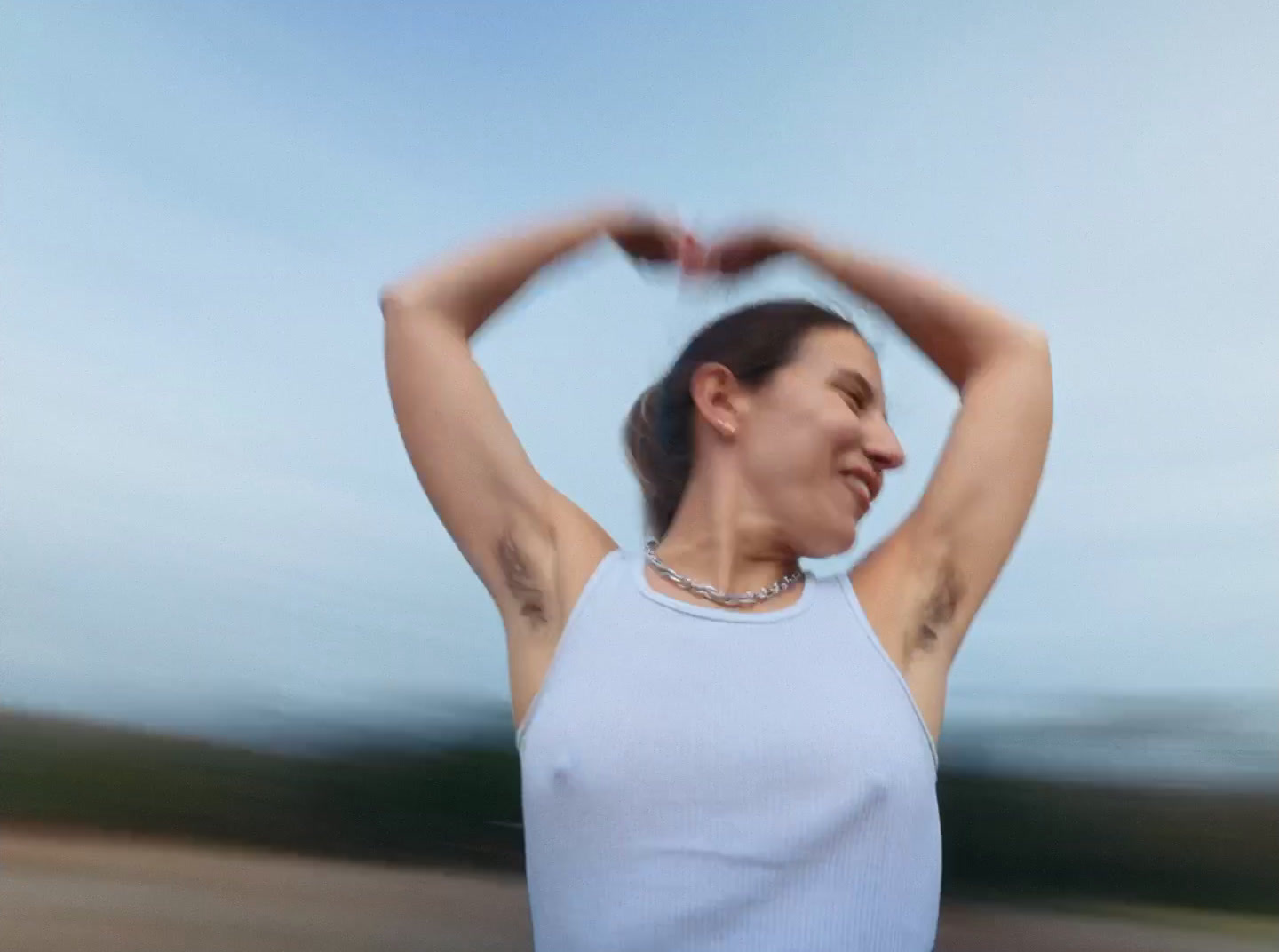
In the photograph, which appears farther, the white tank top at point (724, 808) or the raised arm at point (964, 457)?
the raised arm at point (964, 457)

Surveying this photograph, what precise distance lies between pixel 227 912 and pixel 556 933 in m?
0.63

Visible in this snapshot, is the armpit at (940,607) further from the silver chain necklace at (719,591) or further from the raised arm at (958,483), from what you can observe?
the silver chain necklace at (719,591)

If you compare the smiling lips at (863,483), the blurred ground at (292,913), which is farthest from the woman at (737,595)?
the blurred ground at (292,913)

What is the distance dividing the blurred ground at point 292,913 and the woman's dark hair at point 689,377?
560 millimetres

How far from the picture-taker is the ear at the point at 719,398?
86cm

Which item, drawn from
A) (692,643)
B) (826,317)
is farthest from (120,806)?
(826,317)

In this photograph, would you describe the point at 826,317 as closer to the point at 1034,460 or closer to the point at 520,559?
the point at 1034,460

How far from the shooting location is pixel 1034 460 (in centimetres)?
84

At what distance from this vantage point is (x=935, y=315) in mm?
902

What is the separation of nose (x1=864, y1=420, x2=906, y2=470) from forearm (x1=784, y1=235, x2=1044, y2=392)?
12cm

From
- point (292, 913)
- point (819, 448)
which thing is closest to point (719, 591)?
point (819, 448)

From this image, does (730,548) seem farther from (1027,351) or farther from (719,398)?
(1027,351)

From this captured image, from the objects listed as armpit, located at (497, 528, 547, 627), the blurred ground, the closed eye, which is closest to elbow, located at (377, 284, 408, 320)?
armpit, located at (497, 528, 547, 627)

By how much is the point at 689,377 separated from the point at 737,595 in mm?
211
